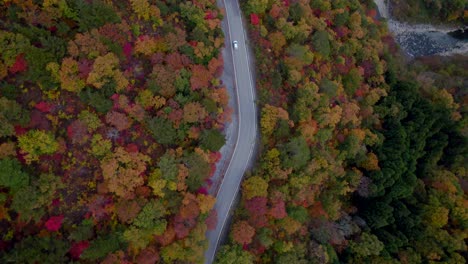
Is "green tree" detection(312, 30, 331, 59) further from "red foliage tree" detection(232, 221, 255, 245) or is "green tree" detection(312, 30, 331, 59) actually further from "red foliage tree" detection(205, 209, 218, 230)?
"red foliage tree" detection(205, 209, 218, 230)

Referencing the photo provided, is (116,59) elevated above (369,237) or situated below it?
above

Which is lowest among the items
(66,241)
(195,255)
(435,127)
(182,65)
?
(195,255)

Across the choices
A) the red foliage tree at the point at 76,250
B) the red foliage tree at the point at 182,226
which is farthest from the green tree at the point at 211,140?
the red foliage tree at the point at 76,250

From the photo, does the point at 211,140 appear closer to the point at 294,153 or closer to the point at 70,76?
the point at 294,153

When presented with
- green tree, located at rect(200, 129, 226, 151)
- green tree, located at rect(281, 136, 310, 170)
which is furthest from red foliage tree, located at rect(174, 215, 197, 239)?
green tree, located at rect(281, 136, 310, 170)

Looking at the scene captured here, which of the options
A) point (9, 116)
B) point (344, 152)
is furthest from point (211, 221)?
point (9, 116)

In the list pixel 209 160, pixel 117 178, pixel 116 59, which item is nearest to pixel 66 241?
pixel 117 178

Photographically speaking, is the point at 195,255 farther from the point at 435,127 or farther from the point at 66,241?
the point at 435,127
